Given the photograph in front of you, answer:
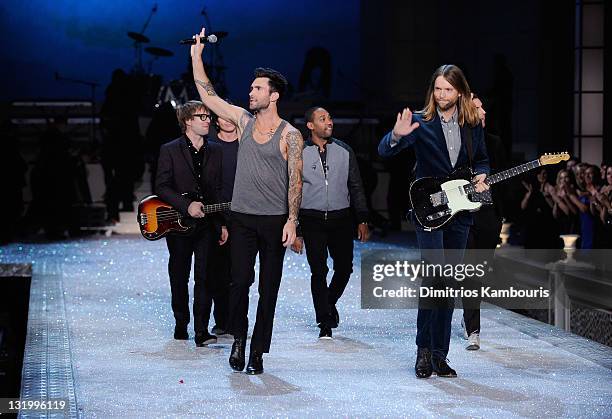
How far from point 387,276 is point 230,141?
4.28 meters

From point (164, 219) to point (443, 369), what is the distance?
6.57 ft

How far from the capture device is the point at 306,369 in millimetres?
6281

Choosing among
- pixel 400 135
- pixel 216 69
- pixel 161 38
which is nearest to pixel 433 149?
pixel 400 135

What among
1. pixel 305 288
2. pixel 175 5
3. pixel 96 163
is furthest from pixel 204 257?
pixel 175 5

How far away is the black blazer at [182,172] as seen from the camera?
23.4ft

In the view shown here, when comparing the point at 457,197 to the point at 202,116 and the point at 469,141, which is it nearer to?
the point at 469,141

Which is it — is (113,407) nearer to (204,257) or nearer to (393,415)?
(393,415)

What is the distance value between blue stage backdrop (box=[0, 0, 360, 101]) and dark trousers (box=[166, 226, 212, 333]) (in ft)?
45.4

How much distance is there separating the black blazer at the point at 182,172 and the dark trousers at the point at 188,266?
155 mm

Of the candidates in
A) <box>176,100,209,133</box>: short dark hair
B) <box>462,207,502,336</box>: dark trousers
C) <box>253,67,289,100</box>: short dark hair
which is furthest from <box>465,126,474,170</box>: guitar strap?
<box>176,100,209,133</box>: short dark hair

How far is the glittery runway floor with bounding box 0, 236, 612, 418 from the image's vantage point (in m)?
5.34

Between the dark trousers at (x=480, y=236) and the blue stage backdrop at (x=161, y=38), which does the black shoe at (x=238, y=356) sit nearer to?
the dark trousers at (x=480, y=236)

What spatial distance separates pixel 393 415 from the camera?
514 centimetres

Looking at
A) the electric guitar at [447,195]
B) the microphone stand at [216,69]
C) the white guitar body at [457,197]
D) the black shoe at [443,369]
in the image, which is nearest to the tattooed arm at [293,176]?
the electric guitar at [447,195]
